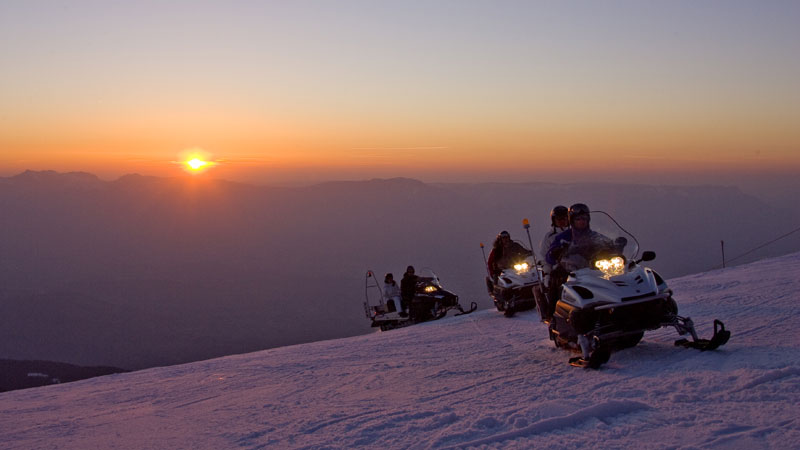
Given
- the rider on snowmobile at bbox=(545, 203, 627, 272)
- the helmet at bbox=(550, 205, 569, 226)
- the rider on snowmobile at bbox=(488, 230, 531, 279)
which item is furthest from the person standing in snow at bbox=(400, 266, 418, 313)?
the rider on snowmobile at bbox=(545, 203, 627, 272)

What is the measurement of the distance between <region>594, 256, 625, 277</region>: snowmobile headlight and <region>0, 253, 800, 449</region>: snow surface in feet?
3.10

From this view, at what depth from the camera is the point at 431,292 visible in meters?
17.4

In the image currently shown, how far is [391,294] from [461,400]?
12615 mm

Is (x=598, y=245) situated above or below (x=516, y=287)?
above

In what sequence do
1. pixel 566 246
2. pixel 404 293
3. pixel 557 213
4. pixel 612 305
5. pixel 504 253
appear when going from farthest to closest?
pixel 404 293 < pixel 504 253 < pixel 557 213 < pixel 566 246 < pixel 612 305

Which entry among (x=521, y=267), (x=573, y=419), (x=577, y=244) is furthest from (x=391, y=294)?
(x=573, y=419)

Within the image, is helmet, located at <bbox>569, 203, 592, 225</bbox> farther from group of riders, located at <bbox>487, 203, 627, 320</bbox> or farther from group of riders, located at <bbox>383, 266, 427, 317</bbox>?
group of riders, located at <bbox>383, 266, 427, 317</bbox>

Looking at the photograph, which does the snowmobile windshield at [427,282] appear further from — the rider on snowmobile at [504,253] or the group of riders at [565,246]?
the group of riders at [565,246]

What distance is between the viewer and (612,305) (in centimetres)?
629

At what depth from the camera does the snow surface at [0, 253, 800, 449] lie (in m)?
4.52

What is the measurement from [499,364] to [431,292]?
9929 mm

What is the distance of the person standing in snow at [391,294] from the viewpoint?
1809 centimetres

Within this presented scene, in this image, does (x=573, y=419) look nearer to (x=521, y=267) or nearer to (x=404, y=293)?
(x=521, y=267)

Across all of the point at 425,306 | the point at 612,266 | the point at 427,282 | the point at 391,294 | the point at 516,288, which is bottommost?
the point at 425,306
